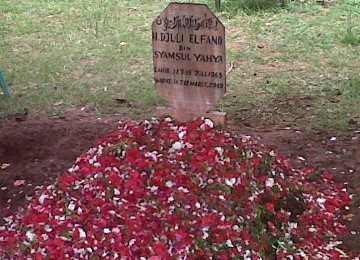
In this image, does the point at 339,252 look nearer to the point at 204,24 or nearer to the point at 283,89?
the point at 204,24

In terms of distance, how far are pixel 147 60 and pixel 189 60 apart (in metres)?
2.68

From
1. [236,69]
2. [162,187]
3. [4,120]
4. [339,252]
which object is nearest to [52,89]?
[4,120]

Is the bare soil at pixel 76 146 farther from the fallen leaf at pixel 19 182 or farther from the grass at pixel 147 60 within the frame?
the grass at pixel 147 60

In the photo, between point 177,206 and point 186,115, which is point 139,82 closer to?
point 186,115

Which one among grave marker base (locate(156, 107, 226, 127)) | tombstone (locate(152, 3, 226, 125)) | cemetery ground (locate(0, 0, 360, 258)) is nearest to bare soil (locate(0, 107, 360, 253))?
cemetery ground (locate(0, 0, 360, 258))

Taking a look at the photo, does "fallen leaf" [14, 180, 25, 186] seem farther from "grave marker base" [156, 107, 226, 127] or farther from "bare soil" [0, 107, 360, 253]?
"grave marker base" [156, 107, 226, 127]

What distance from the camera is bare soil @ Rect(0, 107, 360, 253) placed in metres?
3.48

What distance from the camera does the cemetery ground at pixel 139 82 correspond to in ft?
12.5

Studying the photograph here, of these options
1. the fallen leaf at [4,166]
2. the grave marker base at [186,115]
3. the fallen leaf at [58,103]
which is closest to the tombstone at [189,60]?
the grave marker base at [186,115]

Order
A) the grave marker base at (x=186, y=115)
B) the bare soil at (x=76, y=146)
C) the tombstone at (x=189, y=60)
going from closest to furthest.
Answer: the tombstone at (x=189, y=60), the grave marker base at (x=186, y=115), the bare soil at (x=76, y=146)

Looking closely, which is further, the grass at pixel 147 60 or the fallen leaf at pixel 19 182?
the grass at pixel 147 60

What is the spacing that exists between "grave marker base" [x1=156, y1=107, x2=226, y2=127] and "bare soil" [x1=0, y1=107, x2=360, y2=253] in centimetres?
61

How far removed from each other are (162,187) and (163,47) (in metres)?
0.69

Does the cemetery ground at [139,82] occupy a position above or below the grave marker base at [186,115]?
below
